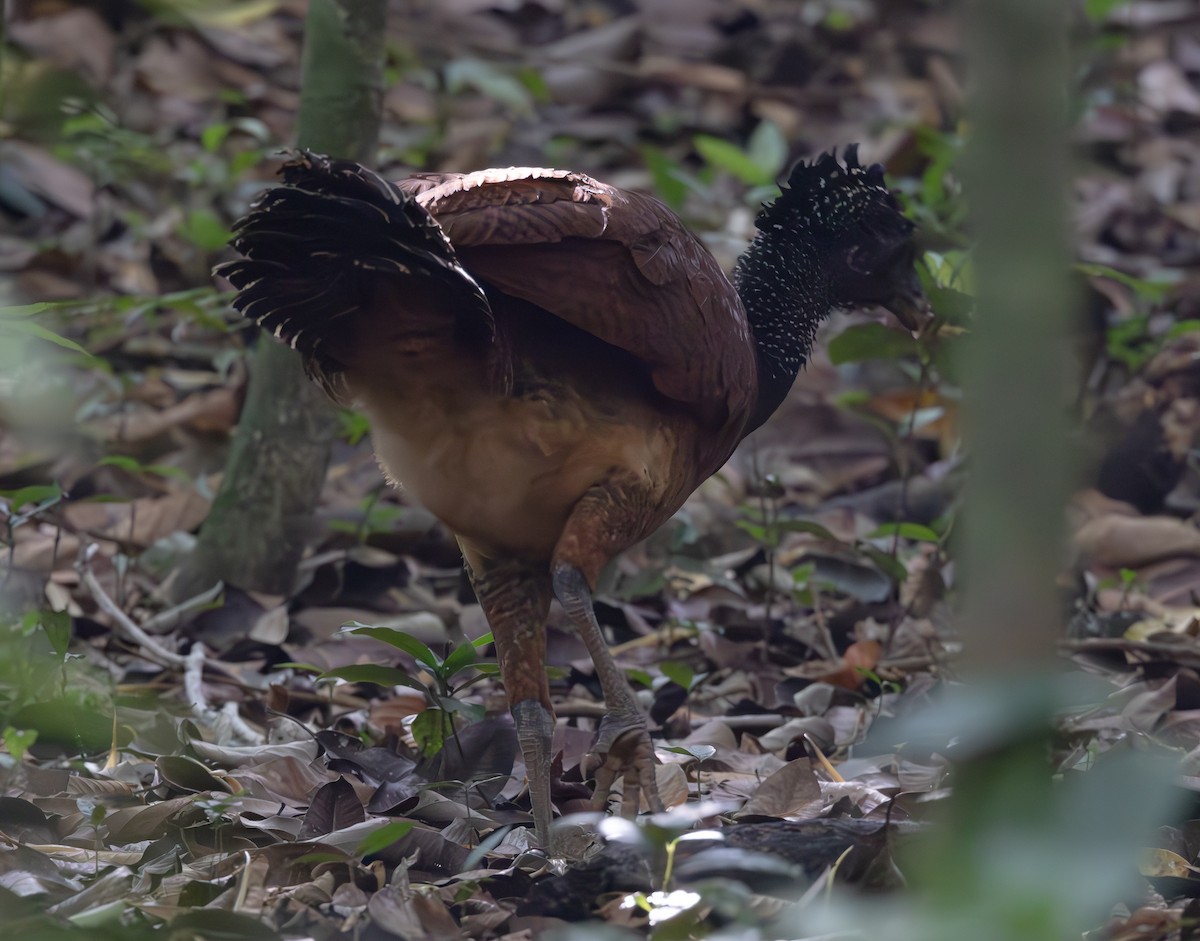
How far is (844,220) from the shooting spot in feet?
14.9

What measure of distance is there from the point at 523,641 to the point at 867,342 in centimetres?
174

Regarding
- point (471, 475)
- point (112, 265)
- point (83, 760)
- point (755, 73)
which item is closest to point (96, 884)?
point (83, 760)

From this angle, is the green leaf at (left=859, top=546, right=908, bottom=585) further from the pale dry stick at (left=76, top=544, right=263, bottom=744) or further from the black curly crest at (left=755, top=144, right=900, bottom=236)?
the pale dry stick at (left=76, top=544, right=263, bottom=744)

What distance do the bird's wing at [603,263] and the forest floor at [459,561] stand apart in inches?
29.3

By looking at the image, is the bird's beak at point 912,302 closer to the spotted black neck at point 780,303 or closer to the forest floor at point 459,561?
the forest floor at point 459,561

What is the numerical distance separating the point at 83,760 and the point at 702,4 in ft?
27.2

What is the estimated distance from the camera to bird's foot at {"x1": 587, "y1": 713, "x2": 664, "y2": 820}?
3.43 meters

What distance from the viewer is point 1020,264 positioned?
136 cm

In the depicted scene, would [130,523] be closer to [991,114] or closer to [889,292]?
[889,292]

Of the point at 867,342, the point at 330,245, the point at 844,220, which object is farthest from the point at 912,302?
the point at 330,245

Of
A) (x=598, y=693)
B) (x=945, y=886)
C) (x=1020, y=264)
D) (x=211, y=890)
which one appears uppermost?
(x=1020, y=264)

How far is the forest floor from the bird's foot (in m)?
0.16

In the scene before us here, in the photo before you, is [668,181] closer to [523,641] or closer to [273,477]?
[273,477]

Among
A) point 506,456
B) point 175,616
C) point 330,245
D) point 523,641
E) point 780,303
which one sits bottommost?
point 175,616
